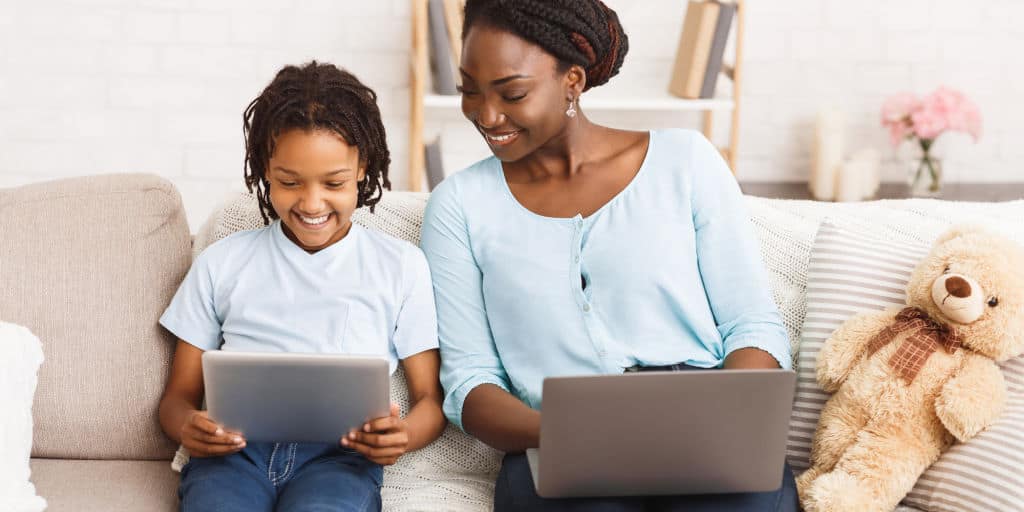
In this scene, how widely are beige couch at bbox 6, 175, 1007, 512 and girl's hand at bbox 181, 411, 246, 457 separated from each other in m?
0.16

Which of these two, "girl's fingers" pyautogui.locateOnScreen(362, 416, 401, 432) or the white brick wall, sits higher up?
the white brick wall

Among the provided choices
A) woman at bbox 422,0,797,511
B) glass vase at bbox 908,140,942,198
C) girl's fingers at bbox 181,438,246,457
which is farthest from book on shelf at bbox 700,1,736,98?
girl's fingers at bbox 181,438,246,457

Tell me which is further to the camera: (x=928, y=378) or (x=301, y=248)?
(x=301, y=248)

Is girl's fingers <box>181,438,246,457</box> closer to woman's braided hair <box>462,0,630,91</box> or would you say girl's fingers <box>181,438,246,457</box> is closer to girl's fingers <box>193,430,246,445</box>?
girl's fingers <box>193,430,246,445</box>

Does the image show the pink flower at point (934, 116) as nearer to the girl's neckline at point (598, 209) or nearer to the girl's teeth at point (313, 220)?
the girl's neckline at point (598, 209)

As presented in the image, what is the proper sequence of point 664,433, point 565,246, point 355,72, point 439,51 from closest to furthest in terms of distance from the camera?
1. point 664,433
2. point 565,246
3. point 439,51
4. point 355,72

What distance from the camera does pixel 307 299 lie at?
5.06 ft

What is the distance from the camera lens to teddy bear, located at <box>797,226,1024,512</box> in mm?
1396

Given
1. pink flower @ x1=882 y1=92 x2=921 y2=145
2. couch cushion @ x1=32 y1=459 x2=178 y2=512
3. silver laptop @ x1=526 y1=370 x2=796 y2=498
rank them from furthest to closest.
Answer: pink flower @ x1=882 y1=92 x2=921 y2=145 → couch cushion @ x1=32 y1=459 x2=178 y2=512 → silver laptop @ x1=526 y1=370 x2=796 y2=498

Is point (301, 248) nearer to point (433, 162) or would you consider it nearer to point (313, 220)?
point (313, 220)

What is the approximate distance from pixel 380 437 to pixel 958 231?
0.88 metres

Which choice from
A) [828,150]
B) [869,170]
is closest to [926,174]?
[869,170]

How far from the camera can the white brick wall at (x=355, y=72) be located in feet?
9.89

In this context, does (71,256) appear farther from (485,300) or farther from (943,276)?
(943,276)
